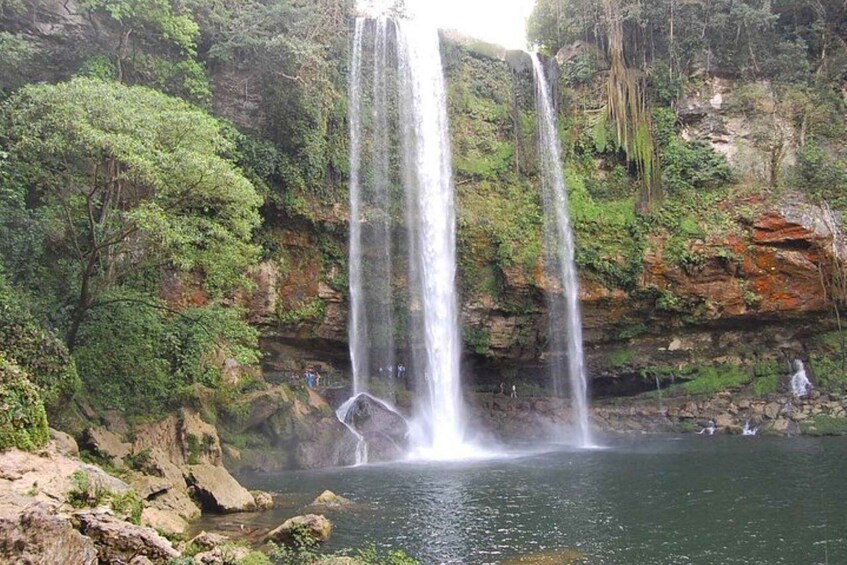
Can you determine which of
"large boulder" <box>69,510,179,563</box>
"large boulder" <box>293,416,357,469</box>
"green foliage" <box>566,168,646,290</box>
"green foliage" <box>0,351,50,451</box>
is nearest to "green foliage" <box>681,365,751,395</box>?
"green foliage" <box>566,168,646,290</box>

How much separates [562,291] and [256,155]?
37.7 feet

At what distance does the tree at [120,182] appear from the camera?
12.7 metres

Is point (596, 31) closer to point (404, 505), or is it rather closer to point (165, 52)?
point (165, 52)

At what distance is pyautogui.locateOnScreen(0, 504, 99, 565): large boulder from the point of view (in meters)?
5.36

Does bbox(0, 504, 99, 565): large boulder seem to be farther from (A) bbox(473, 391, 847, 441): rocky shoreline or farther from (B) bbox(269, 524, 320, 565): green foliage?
(A) bbox(473, 391, 847, 441): rocky shoreline

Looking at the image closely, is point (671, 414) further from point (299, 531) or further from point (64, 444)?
point (64, 444)

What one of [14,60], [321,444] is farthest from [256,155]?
[321,444]

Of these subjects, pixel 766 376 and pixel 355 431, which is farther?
pixel 766 376

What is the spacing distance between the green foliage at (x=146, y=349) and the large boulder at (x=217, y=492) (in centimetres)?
254

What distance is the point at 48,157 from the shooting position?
13.5 metres

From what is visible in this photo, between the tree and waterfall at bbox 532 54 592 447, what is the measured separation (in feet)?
40.7

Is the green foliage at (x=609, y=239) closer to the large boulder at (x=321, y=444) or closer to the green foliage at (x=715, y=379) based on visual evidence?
the green foliage at (x=715, y=379)

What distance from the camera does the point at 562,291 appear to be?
78.5 ft

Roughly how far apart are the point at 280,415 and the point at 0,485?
11788 mm
